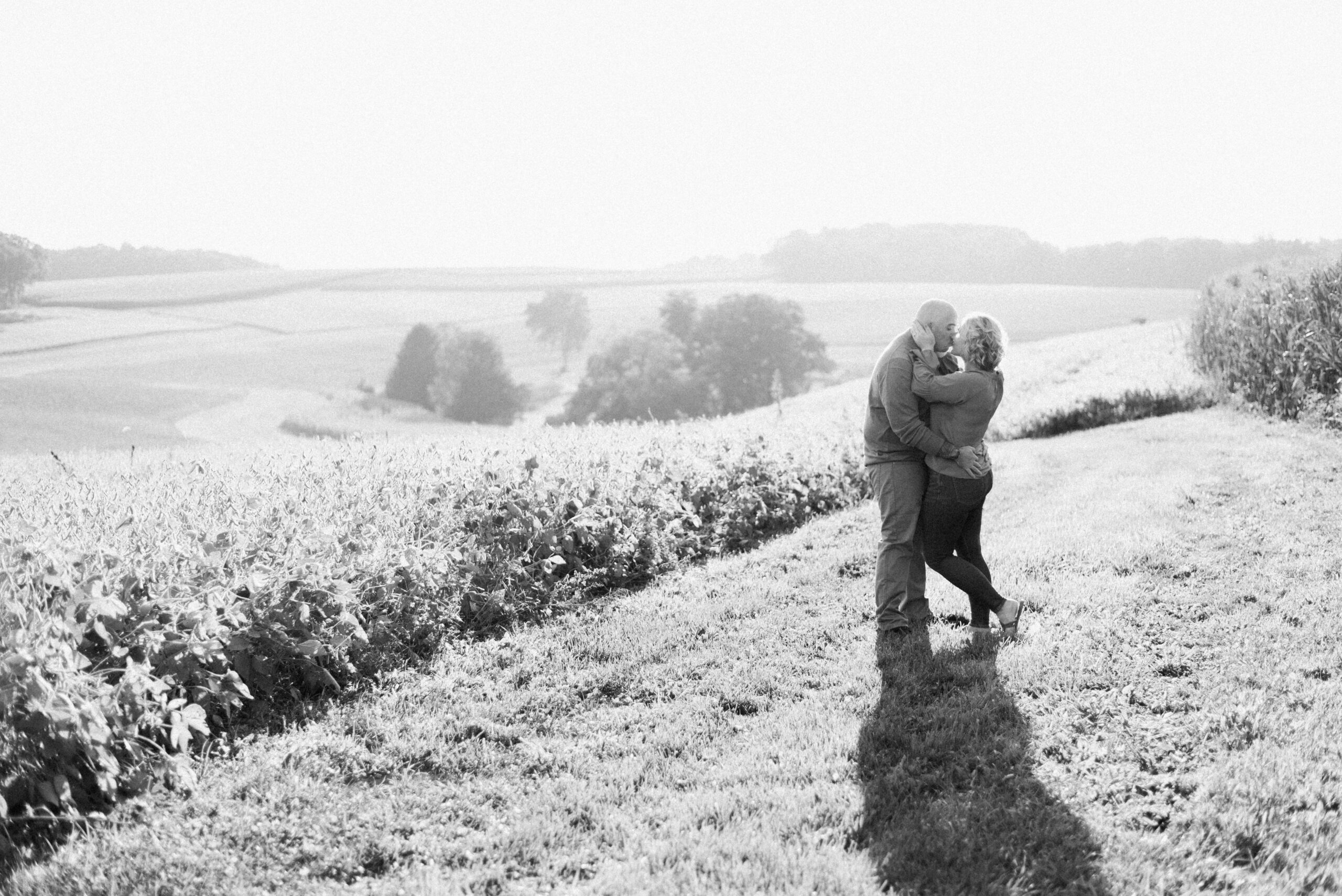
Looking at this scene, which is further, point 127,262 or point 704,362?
point 704,362

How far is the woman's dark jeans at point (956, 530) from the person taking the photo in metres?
6.01

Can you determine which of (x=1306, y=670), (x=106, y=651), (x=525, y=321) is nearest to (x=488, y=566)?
(x=106, y=651)

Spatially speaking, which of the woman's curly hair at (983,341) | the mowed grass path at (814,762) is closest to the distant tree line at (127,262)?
the mowed grass path at (814,762)

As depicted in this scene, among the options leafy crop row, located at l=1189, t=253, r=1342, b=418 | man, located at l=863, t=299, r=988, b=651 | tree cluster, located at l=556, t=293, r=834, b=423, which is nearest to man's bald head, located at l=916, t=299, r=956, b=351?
man, located at l=863, t=299, r=988, b=651

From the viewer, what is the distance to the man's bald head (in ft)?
19.8

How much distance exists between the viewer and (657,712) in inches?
205

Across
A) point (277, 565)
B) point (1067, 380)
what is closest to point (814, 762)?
point (277, 565)

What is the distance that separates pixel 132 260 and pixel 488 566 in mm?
11987

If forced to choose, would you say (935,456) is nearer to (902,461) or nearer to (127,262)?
(902,461)

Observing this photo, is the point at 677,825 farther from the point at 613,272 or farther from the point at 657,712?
the point at 613,272

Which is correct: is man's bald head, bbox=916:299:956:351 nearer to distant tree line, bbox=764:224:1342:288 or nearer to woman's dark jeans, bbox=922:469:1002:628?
woman's dark jeans, bbox=922:469:1002:628

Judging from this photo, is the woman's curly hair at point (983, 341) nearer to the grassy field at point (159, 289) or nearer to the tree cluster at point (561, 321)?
the grassy field at point (159, 289)

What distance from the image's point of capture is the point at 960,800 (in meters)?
4.14

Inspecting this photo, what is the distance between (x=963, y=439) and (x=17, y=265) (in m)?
12.9
